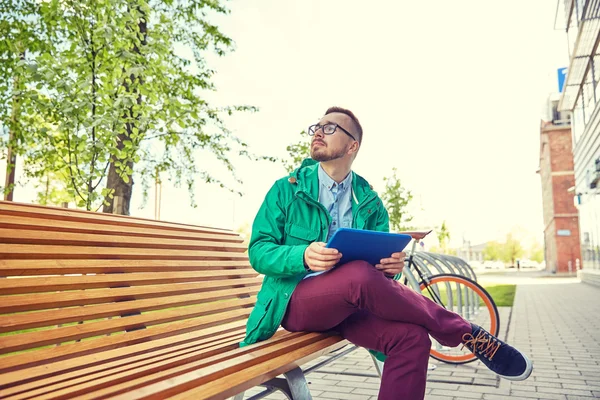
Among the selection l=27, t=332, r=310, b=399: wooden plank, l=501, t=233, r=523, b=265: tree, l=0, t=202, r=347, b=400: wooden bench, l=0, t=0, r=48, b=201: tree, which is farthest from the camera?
l=501, t=233, r=523, b=265: tree

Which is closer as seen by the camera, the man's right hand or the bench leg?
the bench leg

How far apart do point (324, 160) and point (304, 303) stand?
0.91 metres

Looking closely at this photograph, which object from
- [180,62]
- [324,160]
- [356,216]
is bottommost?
[356,216]

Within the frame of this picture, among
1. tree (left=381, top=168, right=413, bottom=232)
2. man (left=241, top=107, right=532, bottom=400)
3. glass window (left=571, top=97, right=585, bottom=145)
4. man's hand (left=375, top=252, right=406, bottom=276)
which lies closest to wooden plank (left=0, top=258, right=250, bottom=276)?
man (left=241, top=107, right=532, bottom=400)

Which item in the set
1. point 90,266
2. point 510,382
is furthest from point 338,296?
point 510,382

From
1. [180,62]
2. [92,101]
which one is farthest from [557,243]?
[92,101]

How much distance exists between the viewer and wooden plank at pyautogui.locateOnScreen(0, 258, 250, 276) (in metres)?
2.14

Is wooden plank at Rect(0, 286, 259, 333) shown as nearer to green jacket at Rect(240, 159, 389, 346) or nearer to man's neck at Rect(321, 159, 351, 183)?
green jacket at Rect(240, 159, 389, 346)

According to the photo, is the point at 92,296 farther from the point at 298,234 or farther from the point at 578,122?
the point at 578,122

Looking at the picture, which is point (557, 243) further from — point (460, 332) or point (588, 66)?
point (460, 332)

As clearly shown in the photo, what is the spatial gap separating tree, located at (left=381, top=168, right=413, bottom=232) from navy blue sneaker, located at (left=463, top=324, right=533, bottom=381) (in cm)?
1667

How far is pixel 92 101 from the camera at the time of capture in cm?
511

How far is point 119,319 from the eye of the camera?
2453 millimetres

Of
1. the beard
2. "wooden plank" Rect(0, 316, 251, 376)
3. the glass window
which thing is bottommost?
"wooden plank" Rect(0, 316, 251, 376)
